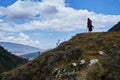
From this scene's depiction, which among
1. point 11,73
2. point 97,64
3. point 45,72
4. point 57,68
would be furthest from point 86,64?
point 11,73

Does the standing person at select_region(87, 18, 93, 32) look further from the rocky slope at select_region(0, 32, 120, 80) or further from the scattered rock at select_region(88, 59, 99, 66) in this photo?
the scattered rock at select_region(88, 59, 99, 66)

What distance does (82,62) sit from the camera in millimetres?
31016

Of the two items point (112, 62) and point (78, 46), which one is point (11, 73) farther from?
point (112, 62)

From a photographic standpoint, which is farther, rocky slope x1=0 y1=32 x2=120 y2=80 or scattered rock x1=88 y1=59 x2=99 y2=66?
scattered rock x1=88 y1=59 x2=99 y2=66

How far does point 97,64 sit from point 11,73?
17218 millimetres

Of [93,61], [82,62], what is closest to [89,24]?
[82,62]

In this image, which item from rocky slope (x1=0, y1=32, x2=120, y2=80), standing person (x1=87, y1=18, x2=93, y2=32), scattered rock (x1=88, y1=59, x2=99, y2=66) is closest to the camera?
rocky slope (x1=0, y1=32, x2=120, y2=80)

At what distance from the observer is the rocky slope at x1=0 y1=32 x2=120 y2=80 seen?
1120 inches

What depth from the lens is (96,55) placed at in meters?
32.2

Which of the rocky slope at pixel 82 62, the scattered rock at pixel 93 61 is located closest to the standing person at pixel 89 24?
the rocky slope at pixel 82 62

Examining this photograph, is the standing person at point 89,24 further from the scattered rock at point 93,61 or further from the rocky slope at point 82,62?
the scattered rock at point 93,61

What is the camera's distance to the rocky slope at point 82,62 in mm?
28453

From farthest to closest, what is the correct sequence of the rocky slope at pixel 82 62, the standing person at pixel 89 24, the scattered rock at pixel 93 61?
the standing person at pixel 89 24, the scattered rock at pixel 93 61, the rocky slope at pixel 82 62

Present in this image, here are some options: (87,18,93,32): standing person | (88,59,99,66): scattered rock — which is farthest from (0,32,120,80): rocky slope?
(87,18,93,32): standing person
